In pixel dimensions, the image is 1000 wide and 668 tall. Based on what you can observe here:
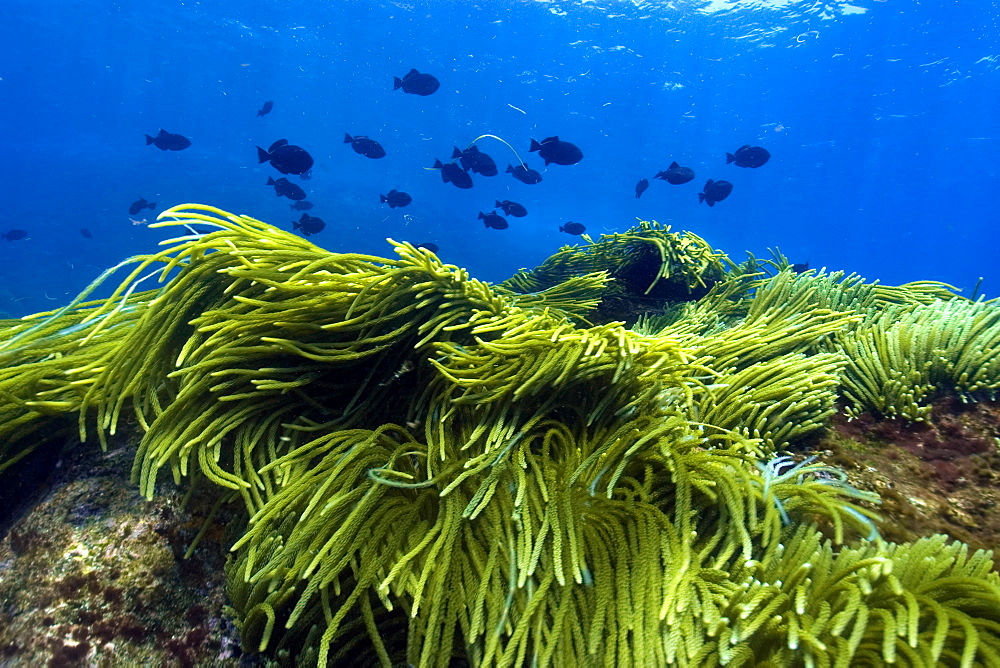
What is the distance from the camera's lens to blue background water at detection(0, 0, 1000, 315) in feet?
139

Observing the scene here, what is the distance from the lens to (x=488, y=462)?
1697 millimetres

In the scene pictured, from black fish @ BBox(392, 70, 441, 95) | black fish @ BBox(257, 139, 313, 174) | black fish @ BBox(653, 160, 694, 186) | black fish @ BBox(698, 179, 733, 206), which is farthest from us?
black fish @ BBox(392, 70, 441, 95)

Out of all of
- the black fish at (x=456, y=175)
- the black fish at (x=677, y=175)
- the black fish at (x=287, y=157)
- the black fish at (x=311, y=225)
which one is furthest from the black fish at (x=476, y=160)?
the black fish at (x=677, y=175)

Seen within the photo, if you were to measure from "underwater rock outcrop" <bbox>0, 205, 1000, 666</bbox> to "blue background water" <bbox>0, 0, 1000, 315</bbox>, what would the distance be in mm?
37103

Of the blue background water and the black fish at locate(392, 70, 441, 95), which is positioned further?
the blue background water

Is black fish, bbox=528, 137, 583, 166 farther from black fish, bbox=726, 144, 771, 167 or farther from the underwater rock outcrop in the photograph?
the underwater rock outcrop

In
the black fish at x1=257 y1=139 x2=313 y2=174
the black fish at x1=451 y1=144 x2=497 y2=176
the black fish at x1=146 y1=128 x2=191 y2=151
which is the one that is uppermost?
the black fish at x1=146 y1=128 x2=191 y2=151

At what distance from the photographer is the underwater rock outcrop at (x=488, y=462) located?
1331 millimetres

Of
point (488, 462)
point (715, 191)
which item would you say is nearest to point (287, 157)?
point (715, 191)

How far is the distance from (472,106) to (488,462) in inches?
2704

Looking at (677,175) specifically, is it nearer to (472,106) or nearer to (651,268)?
(651,268)

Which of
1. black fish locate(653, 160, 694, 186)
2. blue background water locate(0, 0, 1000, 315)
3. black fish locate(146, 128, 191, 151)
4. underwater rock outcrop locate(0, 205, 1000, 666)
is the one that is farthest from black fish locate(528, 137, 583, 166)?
blue background water locate(0, 0, 1000, 315)

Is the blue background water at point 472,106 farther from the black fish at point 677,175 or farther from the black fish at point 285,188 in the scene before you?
the black fish at point 677,175

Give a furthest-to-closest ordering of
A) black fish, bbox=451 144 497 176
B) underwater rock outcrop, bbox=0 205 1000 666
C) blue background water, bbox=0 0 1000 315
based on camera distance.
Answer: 1. blue background water, bbox=0 0 1000 315
2. black fish, bbox=451 144 497 176
3. underwater rock outcrop, bbox=0 205 1000 666
